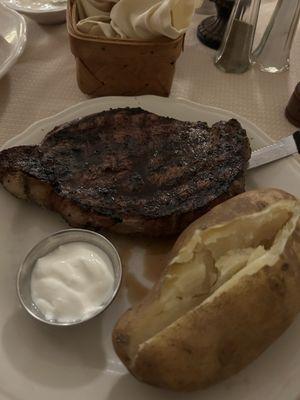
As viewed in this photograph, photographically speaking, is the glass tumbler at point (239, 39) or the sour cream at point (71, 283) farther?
the glass tumbler at point (239, 39)

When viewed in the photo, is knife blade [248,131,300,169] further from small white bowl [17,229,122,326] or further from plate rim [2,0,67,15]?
plate rim [2,0,67,15]

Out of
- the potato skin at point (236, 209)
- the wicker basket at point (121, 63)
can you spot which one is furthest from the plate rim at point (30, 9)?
the potato skin at point (236, 209)

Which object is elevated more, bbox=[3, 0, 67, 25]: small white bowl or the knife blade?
bbox=[3, 0, 67, 25]: small white bowl

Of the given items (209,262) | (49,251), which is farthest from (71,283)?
(209,262)

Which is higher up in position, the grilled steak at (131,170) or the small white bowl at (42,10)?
the small white bowl at (42,10)

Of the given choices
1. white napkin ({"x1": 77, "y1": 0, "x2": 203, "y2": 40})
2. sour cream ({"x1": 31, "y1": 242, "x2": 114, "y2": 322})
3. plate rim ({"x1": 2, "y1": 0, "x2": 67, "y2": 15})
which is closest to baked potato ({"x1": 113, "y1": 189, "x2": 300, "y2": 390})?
sour cream ({"x1": 31, "y1": 242, "x2": 114, "y2": 322})

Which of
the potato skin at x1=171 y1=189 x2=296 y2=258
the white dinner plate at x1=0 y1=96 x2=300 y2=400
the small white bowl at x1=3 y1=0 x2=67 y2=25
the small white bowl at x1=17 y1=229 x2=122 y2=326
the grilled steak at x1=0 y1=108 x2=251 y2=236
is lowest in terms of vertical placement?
the white dinner plate at x1=0 y1=96 x2=300 y2=400

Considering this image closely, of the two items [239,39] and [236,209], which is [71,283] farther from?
[239,39]

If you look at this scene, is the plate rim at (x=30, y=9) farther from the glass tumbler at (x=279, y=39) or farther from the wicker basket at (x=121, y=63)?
the glass tumbler at (x=279, y=39)
